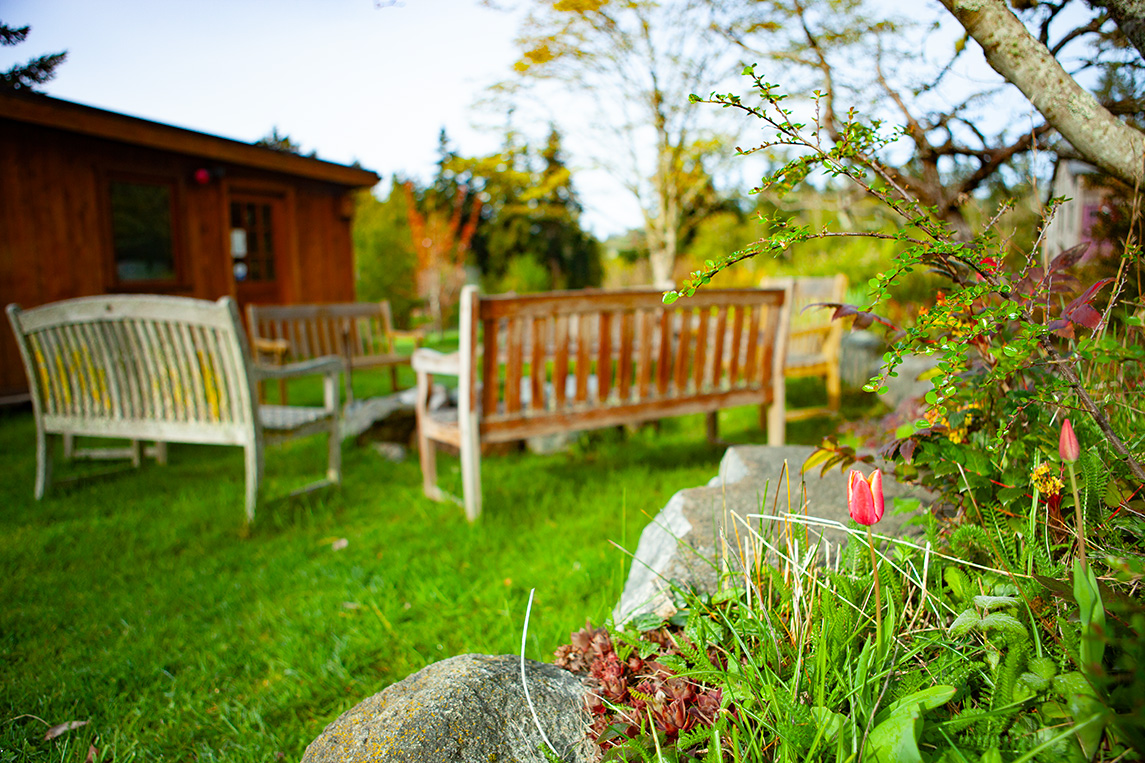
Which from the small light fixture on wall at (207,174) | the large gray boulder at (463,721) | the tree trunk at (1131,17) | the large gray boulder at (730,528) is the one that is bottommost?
the large gray boulder at (463,721)

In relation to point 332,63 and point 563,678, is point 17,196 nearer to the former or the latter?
point 332,63

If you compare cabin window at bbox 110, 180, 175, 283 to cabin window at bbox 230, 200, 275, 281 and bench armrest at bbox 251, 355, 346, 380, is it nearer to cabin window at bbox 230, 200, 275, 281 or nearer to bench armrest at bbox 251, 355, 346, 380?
cabin window at bbox 230, 200, 275, 281

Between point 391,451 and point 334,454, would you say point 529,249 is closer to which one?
point 391,451

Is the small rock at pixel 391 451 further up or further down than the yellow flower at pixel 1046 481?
further down

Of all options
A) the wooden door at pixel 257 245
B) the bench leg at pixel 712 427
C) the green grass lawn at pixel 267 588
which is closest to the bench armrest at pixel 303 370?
the green grass lawn at pixel 267 588

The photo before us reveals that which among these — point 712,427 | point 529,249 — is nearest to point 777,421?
point 712,427

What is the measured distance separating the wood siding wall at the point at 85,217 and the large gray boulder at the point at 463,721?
23.3 feet

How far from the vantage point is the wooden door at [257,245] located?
9.36 meters

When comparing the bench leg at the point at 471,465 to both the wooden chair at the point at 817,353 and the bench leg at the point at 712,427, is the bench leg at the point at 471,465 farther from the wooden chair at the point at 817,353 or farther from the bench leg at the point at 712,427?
the wooden chair at the point at 817,353

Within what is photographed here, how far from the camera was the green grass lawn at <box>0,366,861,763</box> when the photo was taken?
186cm

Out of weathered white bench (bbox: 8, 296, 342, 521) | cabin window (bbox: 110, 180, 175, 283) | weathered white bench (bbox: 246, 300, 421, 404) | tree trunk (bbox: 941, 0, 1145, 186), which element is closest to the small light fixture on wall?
cabin window (bbox: 110, 180, 175, 283)

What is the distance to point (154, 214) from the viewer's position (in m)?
8.11

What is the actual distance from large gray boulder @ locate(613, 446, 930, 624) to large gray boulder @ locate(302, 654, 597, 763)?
0.36 meters

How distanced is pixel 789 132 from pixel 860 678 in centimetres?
99
